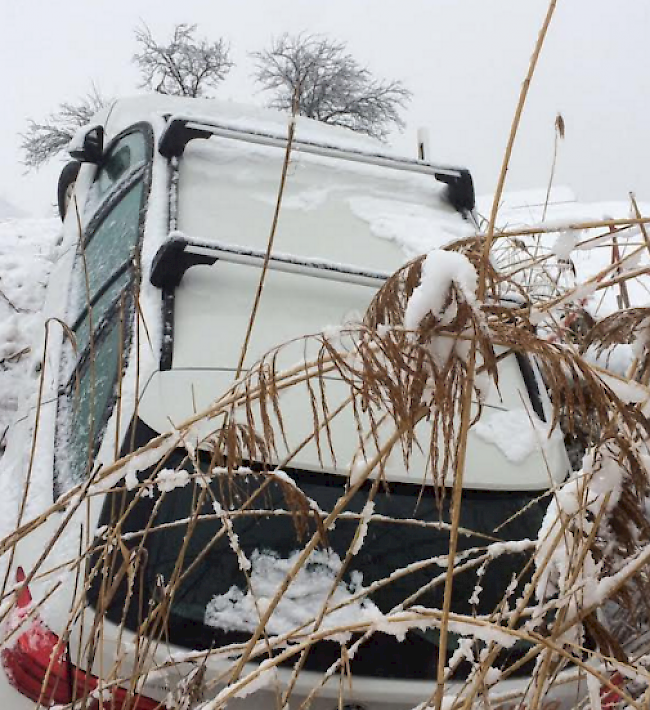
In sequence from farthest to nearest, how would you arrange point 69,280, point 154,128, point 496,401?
point 154,128
point 69,280
point 496,401

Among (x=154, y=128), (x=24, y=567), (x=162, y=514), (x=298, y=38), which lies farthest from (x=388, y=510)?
(x=298, y=38)

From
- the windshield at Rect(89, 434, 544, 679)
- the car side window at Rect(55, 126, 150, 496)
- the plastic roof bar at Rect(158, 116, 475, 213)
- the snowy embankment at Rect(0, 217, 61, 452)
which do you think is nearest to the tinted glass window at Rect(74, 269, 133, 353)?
the car side window at Rect(55, 126, 150, 496)

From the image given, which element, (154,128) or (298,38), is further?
(298,38)

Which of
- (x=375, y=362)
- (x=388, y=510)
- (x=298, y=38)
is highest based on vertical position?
(x=298, y=38)

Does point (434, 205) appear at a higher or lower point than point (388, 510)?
higher

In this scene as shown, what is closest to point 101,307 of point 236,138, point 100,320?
point 100,320

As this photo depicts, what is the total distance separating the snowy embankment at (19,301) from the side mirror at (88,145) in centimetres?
83

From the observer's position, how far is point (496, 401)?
6.38 ft

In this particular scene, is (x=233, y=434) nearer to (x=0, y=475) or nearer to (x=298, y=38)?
(x=0, y=475)

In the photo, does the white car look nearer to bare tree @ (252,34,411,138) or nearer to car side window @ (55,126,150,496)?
car side window @ (55,126,150,496)

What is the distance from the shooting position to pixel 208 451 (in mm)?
1367

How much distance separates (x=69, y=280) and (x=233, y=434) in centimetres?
188

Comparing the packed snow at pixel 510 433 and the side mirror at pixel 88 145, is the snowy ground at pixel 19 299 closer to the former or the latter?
the side mirror at pixel 88 145

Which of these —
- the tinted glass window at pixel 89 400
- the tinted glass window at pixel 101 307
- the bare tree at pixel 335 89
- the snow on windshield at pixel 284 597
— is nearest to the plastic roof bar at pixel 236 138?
the tinted glass window at pixel 101 307
